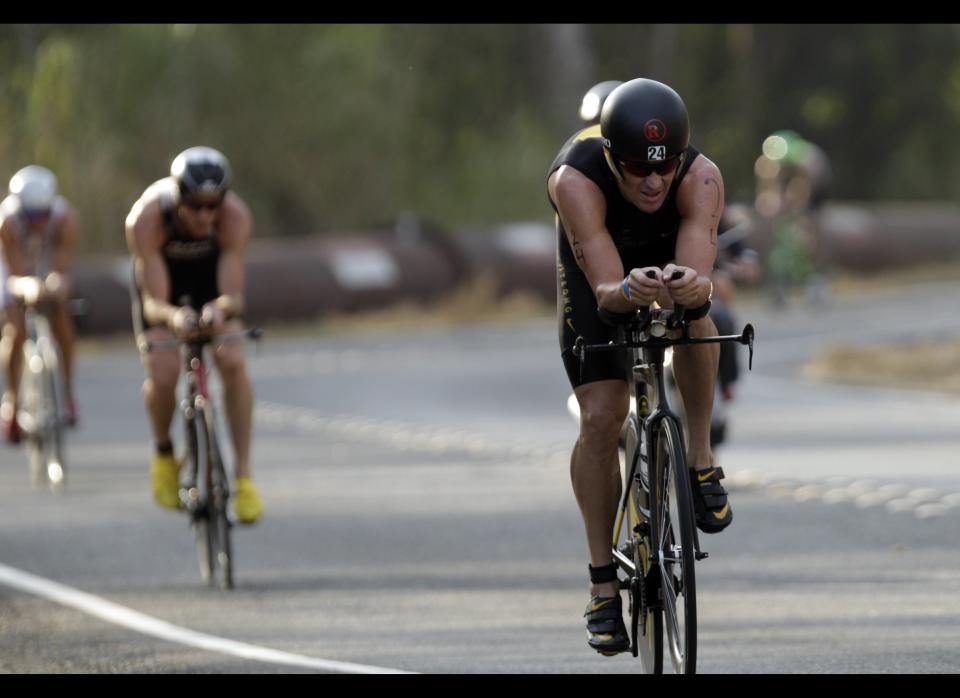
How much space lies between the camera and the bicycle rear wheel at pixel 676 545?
6262 millimetres

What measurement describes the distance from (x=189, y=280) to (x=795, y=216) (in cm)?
1784

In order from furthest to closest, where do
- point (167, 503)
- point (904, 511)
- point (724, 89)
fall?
point (724, 89) < point (904, 511) < point (167, 503)

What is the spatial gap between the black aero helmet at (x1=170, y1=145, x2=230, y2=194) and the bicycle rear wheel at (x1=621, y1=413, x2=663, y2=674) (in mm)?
3277

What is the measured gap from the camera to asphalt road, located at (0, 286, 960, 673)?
309 inches

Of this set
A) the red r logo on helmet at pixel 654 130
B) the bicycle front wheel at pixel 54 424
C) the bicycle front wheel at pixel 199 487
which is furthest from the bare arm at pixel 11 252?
the red r logo on helmet at pixel 654 130

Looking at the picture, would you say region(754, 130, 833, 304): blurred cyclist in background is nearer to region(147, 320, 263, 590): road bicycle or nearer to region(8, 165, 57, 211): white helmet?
region(8, 165, 57, 211): white helmet

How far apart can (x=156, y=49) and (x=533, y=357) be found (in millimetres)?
12313

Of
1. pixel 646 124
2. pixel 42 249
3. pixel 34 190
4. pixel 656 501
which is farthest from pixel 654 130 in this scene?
pixel 42 249

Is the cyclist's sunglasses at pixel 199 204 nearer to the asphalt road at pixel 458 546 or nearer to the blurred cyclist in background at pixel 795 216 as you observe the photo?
the asphalt road at pixel 458 546

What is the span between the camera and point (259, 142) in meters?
33.8

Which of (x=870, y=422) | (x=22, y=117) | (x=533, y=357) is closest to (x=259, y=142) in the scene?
(x=22, y=117)

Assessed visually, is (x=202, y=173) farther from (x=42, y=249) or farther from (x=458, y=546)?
(x=42, y=249)

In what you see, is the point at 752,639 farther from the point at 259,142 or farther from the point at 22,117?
the point at 259,142

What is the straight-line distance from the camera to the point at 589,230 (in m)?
6.75
